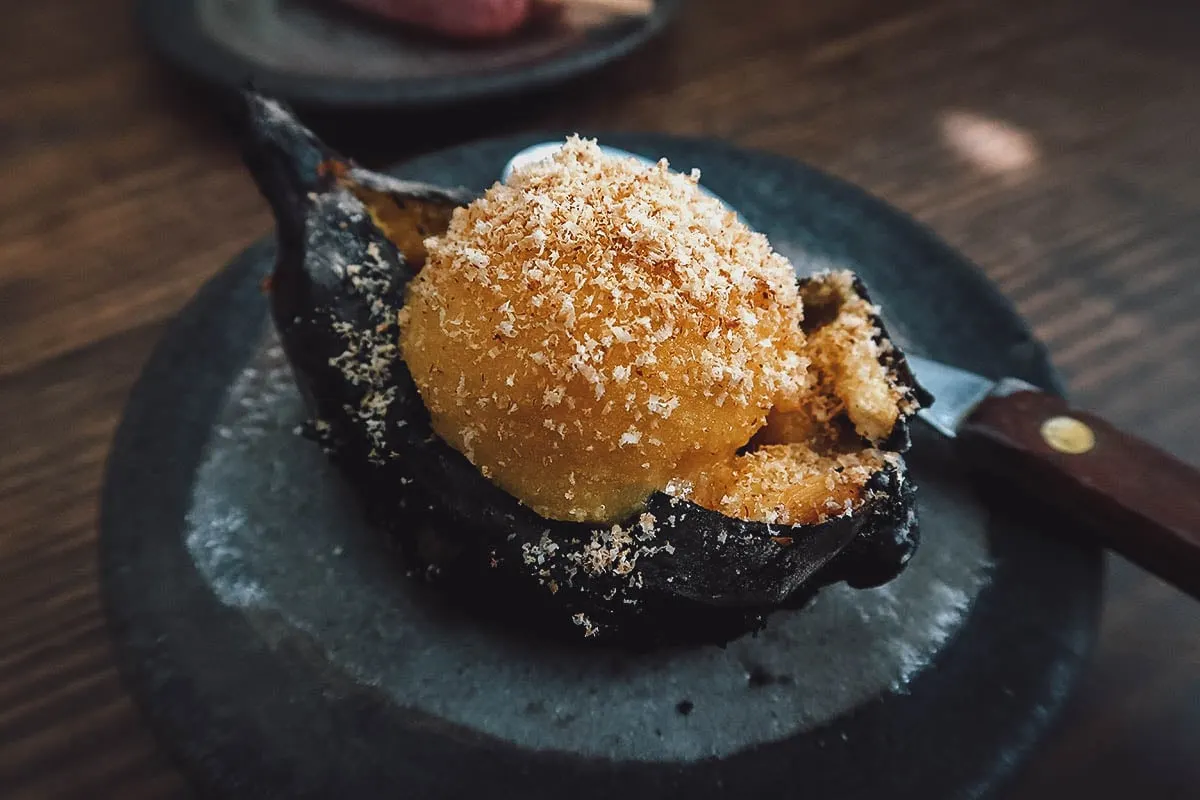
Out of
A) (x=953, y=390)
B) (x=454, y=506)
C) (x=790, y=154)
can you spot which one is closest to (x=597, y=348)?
(x=454, y=506)

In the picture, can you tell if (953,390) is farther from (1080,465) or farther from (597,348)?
(597,348)

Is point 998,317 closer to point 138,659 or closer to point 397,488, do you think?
point 397,488

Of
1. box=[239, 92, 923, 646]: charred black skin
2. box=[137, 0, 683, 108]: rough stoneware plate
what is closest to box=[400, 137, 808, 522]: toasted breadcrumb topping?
box=[239, 92, 923, 646]: charred black skin

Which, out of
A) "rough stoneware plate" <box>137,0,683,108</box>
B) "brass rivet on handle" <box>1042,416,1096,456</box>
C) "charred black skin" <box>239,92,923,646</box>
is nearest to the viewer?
"charred black skin" <box>239,92,923,646</box>

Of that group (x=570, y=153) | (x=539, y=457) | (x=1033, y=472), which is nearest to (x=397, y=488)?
(x=539, y=457)

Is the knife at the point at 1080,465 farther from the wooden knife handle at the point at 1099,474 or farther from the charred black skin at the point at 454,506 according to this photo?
the charred black skin at the point at 454,506

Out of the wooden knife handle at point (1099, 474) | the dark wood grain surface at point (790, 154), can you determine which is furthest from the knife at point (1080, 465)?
the dark wood grain surface at point (790, 154)

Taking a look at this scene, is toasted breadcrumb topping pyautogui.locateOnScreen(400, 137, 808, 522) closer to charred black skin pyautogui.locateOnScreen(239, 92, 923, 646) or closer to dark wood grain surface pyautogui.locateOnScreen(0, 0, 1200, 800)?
charred black skin pyautogui.locateOnScreen(239, 92, 923, 646)
